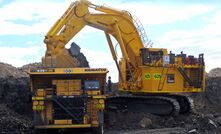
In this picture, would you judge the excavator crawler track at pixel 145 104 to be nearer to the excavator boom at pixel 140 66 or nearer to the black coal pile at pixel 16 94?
the excavator boom at pixel 140 66

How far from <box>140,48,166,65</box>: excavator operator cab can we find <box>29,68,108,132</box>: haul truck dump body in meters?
5.38

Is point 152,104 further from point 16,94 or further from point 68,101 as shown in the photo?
point 68,101

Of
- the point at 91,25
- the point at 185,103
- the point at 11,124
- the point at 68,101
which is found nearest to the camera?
the point at 68,101

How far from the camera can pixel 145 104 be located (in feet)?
73.8

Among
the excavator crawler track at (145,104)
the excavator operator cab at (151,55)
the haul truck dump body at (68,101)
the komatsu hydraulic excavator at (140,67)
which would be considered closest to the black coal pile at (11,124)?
the haul truck dump body at (68,101)

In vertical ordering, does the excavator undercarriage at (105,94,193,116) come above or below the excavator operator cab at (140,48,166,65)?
below

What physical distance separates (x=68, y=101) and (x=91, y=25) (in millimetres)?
6157

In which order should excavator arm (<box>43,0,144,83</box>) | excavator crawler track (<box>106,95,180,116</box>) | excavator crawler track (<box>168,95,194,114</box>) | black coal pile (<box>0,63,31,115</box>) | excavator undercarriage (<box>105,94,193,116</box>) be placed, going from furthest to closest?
excavator crawler track (<box>168,95,194,114</box>) < excavator undercarriage (<box>105,94,193,116</box>) < excavator crawler track (<box>106,95,180,116</box>) < black coal pile (<box>0,63,31,115</box>) < excavator arm (<box>43,0,144,83</box>)

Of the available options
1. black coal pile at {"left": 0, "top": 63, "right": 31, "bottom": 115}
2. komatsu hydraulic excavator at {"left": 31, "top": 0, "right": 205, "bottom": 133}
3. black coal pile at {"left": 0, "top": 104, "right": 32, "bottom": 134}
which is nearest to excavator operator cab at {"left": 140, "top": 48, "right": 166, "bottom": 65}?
komatsu hydraulic excavator at {"left": 31, "top": 0, "right": 205, "bottom": 133}

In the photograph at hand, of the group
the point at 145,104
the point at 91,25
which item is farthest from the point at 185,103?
the point at 91,25

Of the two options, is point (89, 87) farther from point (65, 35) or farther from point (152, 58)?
point (152, 58)

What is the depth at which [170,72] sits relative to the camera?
2191 cm

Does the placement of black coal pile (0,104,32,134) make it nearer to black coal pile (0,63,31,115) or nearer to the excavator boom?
black coal pile (0,63,31,115)

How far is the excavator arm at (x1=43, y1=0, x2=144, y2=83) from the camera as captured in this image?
1944cm
